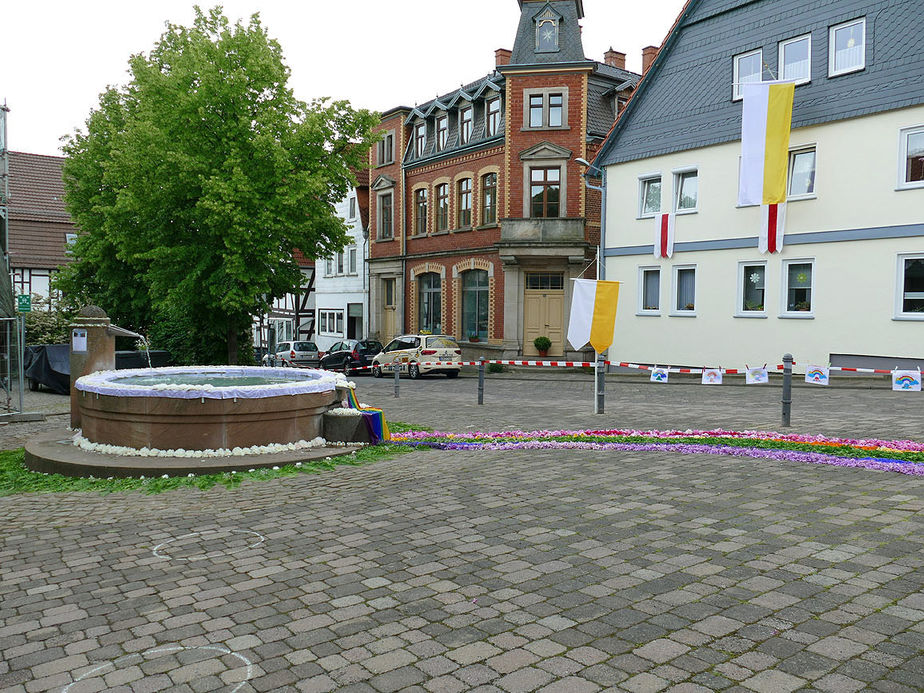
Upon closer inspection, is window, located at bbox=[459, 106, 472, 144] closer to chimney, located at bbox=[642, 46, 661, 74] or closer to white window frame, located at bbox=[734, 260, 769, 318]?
chimney, located at bbox=[642, 46, 661, 74]

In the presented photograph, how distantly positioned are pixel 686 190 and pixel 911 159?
691 centimetres

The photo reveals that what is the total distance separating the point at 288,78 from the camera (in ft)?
74.7

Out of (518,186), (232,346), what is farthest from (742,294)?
(232,346)

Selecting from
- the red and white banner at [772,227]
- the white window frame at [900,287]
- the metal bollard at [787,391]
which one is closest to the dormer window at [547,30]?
the red and white banner at [772,227]

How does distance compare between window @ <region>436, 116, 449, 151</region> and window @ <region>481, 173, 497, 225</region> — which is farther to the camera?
window @ <region>436, 116, 449, 151</region>

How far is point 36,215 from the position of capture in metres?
41.5

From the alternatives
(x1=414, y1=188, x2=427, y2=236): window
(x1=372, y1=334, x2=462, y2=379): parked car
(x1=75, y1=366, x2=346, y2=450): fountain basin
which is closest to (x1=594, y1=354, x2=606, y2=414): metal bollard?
(x1=75, y1=366, x2=346, y2=450): fountain basin

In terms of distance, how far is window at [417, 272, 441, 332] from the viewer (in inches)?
1460

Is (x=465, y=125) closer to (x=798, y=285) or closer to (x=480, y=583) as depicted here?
(x=798, y=285)

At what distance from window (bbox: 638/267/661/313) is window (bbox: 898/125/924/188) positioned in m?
8.14

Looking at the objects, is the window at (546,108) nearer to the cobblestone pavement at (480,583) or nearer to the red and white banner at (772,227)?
the red and white banner at (772,227)

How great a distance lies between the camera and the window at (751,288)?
23141mm

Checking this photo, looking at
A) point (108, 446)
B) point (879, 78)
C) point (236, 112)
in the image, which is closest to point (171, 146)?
point (236, 112)

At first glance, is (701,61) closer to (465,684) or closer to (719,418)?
(719,418)
